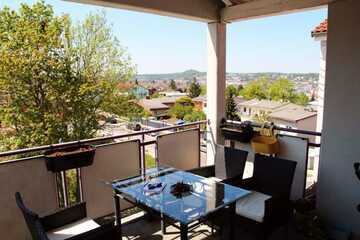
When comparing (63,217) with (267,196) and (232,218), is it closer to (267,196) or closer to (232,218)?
(232,218)

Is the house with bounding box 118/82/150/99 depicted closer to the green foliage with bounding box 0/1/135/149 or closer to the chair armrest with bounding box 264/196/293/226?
the green foliage with bounding box 0/1/135/149

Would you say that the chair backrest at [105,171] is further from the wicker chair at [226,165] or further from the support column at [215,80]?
the support column at [215,80]

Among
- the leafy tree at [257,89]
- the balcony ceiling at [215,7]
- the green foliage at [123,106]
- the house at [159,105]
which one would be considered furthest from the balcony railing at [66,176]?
the leafy tree at [257,89]

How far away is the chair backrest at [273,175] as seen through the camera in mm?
2654

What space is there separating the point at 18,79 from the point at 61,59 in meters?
2.01

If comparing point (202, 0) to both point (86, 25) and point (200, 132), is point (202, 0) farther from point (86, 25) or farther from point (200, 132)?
point (86, 25)

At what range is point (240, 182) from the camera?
2896mm

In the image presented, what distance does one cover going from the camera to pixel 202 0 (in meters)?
3.67

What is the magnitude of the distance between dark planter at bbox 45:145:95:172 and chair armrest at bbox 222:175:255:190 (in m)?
1.47

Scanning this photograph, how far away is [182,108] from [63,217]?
17185 mm

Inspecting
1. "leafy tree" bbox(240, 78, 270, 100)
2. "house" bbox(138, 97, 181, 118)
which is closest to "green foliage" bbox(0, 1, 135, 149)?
"house" bbox(138, 97, 181, 118)

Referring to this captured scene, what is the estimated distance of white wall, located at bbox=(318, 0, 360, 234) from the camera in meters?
2.66

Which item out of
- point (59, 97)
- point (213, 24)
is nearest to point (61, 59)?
point (59, 97)

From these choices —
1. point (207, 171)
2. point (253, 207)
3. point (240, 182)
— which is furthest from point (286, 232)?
point (207, 171)
